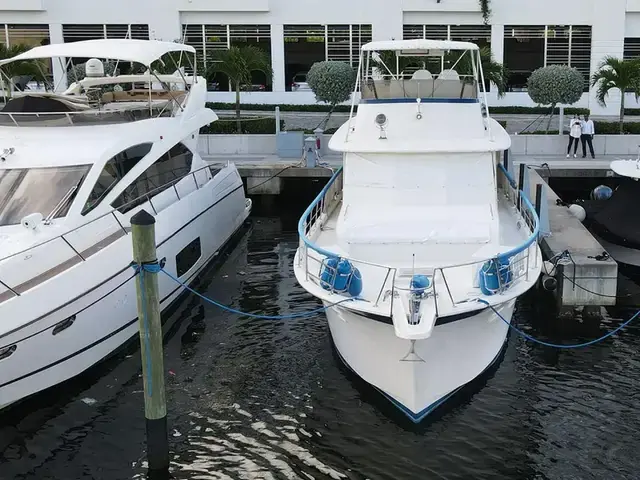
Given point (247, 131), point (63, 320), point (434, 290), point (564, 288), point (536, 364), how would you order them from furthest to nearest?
1. point (247, 131)
2. point (564, 288)
3. point (536, 364)
4. point (63, 320)
5. point (434, 290)

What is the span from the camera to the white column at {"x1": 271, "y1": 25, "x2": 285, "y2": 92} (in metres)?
31.6

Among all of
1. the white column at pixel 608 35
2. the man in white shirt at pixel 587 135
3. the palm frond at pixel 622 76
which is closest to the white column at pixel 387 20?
the white column at pixel 608 35

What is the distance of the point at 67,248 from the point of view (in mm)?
10195

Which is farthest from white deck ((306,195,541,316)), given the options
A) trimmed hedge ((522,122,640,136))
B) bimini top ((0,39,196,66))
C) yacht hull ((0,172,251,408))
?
trimmed hedge ((522,122,640,136))

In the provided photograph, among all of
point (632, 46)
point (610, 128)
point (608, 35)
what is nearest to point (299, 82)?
point (608, 35)

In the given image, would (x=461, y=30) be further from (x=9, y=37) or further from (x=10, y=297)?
(x=10, y=297)

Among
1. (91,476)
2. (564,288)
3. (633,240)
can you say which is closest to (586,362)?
(564,288)

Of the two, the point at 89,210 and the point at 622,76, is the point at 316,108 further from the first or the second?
the point at 89,210

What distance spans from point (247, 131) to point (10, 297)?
547 inches

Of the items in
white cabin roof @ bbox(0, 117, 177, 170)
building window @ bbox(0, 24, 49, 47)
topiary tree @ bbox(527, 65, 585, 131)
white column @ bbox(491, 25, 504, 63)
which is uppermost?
Result: building window @ bbox(0, 24, 49, 47)

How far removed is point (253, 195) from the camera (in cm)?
1970

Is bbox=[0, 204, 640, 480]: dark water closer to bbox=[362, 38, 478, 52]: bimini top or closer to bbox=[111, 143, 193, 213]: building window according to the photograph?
bbox=[111, 143, 193, 213]: building window

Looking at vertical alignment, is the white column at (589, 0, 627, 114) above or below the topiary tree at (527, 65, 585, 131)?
above

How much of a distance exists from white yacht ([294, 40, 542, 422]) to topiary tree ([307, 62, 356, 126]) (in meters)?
8.58
